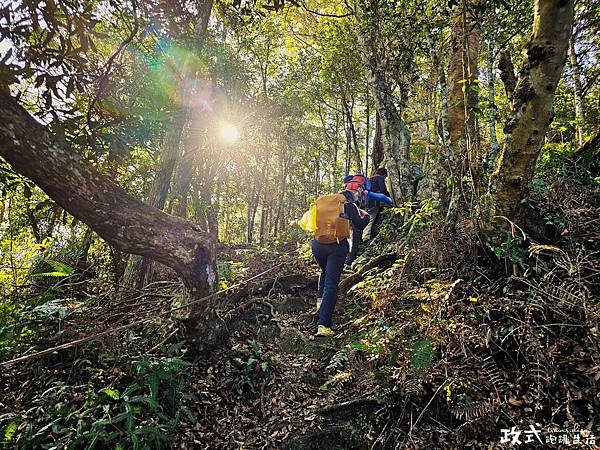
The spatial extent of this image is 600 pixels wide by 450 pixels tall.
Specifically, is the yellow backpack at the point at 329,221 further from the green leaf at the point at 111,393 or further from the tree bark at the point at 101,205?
the green leaf at the point at 111,393

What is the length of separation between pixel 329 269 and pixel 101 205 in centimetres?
324

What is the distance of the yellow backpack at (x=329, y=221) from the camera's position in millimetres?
5410

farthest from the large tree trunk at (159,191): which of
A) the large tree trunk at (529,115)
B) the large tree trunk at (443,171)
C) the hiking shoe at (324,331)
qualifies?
the large tree trunk at (529,115)

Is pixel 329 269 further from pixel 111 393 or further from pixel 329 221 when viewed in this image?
pixel 111 393

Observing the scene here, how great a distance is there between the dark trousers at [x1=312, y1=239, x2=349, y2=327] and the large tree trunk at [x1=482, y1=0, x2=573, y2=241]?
2073 mm

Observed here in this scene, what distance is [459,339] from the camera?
3584 mm

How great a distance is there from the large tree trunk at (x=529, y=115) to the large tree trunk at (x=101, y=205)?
12.5ft

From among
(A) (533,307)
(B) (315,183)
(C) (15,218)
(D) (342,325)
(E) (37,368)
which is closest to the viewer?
(A) (533,307)

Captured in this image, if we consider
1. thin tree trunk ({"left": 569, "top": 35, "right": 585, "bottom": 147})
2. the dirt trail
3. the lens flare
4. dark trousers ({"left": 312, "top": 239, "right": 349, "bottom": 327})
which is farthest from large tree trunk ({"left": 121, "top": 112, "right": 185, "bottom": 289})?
thin tree trunk ({"left": 569, "top": 35, "right": 585, "bottom": 147})

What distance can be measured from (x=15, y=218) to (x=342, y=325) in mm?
10182

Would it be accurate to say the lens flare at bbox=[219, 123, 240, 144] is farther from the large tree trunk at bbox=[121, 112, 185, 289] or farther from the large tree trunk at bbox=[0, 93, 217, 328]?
the large tree trunk at bbox=[0, 93, 217, 328]

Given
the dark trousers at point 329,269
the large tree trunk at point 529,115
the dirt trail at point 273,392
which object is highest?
the large tree trunk at point 529,115

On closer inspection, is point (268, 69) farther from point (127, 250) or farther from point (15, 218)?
point (127, 250)

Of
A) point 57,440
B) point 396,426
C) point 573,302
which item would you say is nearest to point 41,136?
point 57,440
